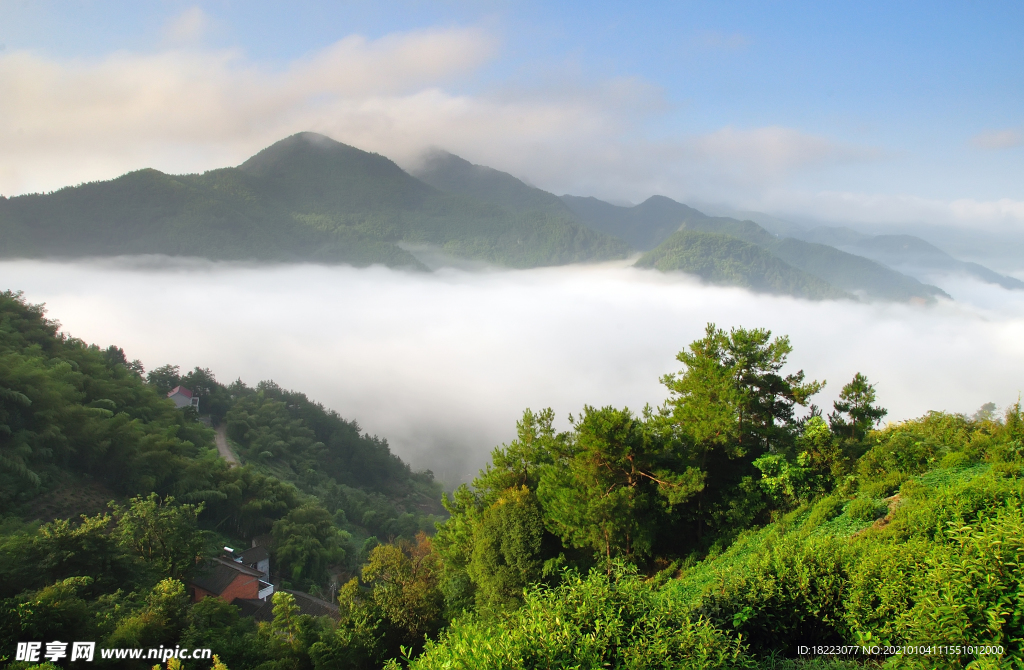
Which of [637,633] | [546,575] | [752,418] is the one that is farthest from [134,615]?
[752,418]

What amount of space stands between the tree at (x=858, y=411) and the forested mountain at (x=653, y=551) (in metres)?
0.07

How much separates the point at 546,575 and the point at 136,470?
30110 millimetres

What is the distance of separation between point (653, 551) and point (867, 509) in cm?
548

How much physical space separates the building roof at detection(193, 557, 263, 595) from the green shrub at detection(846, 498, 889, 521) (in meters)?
24.6

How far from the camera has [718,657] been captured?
566 centimetres

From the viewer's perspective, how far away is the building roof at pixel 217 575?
969 inches

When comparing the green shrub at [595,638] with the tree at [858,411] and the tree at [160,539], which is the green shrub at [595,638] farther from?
the tree at [160,539]

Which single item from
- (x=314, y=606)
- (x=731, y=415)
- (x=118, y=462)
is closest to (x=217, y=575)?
(x=314, y=606)

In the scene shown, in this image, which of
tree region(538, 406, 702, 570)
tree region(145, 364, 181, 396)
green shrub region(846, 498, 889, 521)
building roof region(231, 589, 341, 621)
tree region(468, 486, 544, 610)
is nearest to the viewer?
green shrub region(846, 498, 889, 521)

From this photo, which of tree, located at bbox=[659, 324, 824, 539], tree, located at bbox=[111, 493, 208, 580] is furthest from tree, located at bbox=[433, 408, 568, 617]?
tree, located at bbox=[111, 493, 208, 580]

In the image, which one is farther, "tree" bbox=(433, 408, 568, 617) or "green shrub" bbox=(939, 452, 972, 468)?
"tree" bbox=(433, 408, 568, 617)

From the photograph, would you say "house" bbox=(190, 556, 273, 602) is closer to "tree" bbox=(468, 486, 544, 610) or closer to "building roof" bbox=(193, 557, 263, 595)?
"building roof" bbox=(193, 557, 263, 595)

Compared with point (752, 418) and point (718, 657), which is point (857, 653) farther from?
point (752, 418)

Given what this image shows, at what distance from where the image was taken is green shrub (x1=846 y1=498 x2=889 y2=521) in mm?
11508
